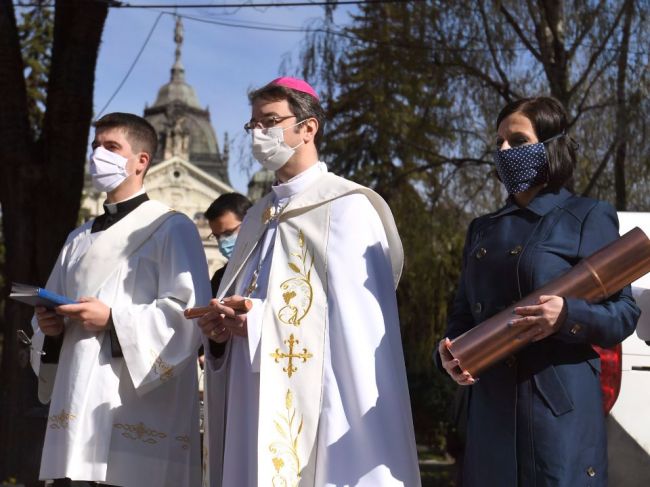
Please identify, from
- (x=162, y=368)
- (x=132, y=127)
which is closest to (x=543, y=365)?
(x=162, y=368)

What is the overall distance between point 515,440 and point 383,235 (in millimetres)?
1206

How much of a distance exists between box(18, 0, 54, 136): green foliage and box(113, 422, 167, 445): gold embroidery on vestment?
1344cm

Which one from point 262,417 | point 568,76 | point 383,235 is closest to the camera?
point 262,417

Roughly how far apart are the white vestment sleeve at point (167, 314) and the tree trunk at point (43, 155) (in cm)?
419

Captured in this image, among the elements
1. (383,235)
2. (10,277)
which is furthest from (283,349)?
(10,277)

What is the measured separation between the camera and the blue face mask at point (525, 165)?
3820 mm

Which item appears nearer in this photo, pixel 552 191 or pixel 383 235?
pixel 552 191

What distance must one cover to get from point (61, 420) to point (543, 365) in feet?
7.72

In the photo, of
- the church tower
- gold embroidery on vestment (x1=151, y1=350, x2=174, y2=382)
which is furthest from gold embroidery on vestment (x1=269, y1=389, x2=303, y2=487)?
the church tower

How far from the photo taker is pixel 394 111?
1514 centimetres

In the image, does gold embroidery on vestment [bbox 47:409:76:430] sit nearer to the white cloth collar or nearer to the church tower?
the white cloth collar

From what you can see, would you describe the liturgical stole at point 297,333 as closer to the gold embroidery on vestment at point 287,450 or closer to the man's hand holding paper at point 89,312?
the gold embroidery on vestment at point 287,450

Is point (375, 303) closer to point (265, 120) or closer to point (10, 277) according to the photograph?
point (265, 120)

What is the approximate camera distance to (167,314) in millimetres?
4934
